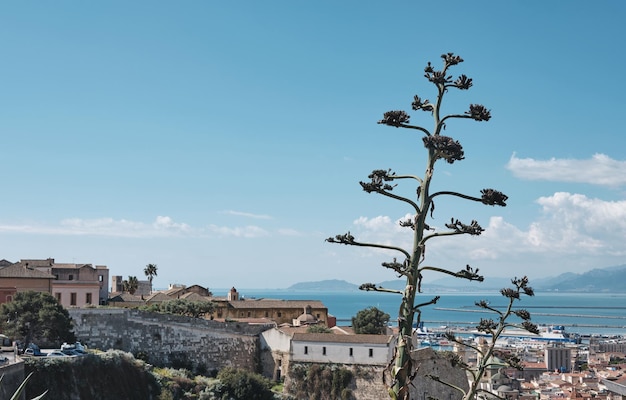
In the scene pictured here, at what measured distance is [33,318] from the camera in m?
42.0

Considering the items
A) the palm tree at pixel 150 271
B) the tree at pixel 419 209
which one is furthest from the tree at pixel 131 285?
the tree at pixel 419 209

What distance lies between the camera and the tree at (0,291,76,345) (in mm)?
41656

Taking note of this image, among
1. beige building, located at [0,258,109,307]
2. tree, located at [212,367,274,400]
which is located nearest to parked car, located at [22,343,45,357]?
beige building, located at [0,258,109,307]

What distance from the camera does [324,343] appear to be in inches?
1988

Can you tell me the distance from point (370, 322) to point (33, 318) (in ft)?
87.4

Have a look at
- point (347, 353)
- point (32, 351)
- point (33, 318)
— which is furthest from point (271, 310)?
point (32, 351)

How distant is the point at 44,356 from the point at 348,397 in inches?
782

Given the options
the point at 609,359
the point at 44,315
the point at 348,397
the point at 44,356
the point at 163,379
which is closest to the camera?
the point at 44,356

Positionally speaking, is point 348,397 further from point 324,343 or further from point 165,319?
point 165,319

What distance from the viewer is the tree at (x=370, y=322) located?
5850 cm

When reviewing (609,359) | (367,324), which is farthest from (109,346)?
(609,359)

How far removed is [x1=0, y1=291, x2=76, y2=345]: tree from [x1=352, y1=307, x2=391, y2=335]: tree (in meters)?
24.1

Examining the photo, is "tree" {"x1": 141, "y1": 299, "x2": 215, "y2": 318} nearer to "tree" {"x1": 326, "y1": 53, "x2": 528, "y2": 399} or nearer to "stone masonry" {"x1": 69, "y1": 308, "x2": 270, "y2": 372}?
"stone masonry" {"x1": 69, "y1": 308, "x2": 270, "y2": 372}

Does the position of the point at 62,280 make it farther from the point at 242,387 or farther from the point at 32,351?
the point at 242,387
